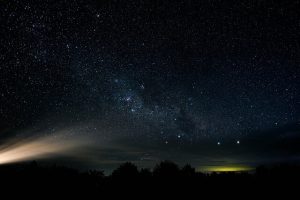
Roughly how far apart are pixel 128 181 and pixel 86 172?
Result: 16.6ft

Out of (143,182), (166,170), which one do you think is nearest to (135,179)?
(143,182)

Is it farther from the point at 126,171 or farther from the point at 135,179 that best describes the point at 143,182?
the point at 126,171

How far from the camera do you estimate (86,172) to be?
2773cm

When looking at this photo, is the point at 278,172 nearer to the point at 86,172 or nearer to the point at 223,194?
the point at 223,194

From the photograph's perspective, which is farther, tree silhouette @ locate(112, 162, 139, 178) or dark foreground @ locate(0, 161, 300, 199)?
tree silhouette @ locate(112, 162, 139, 178)

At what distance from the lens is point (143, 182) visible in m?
24.6

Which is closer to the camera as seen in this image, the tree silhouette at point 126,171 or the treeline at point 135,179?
the treeline at point 135,179

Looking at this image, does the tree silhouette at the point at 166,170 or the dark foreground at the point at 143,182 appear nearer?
the dark foreground at the point at 143,182

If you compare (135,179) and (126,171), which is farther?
(126,171)

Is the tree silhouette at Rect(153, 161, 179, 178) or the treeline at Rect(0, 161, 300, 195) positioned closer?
the treeline at Rect(0, 161, 300, 195)

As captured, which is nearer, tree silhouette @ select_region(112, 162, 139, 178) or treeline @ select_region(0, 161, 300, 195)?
treeline @ select_region(0, 161, 300, 195)

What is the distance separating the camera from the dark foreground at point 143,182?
68.5ft

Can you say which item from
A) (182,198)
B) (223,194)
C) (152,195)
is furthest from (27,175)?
(223,194)

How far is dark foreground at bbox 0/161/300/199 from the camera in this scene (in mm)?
20891
